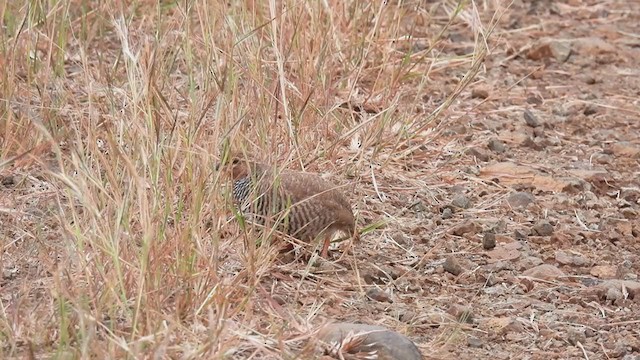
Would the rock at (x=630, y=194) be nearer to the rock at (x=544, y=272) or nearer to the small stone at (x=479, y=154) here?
the small stone at (x=479, y=154)

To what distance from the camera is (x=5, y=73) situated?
16.1 ft

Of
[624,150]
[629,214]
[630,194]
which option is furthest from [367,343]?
[624,150]

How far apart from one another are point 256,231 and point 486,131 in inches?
76.6

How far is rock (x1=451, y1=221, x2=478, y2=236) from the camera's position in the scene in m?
4.88

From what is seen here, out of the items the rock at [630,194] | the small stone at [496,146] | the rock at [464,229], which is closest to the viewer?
the rock at [464,229]

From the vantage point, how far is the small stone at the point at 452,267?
4516 millimetres

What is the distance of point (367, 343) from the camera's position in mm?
3646

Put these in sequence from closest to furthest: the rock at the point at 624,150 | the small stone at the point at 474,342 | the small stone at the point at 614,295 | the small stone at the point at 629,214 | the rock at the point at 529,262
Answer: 1. the small stone at the point at 474,342
2. the small stone at the point at 614,295
3. the rock at the point at 529,262
4. the small stone at the point at 629,214
5. the rock at the point at 624,150

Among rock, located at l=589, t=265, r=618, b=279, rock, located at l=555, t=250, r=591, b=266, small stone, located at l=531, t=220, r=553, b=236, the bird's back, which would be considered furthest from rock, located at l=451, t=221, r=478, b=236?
the bird's back

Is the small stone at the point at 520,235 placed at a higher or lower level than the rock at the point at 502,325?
lower

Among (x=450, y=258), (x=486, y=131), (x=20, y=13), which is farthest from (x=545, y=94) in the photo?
(x=20, y=13)

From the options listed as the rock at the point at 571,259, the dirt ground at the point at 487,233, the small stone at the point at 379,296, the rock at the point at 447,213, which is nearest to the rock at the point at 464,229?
the dirt ground at the point at 487,233

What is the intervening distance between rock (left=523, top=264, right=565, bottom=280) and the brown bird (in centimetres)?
65

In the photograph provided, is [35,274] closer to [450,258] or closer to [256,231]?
[256,231]
